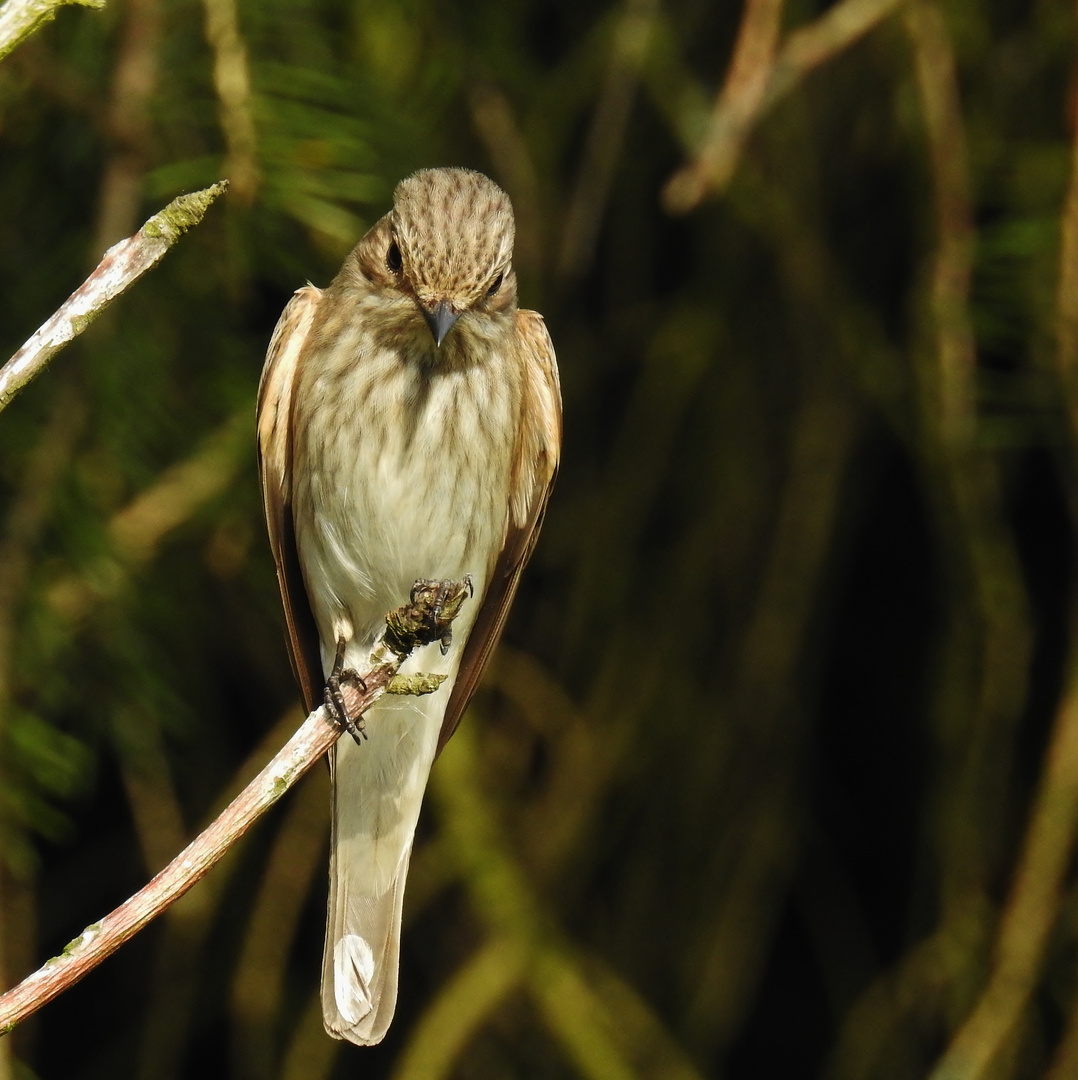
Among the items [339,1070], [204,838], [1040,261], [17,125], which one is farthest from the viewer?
[339,1070]

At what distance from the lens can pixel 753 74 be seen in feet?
11.9

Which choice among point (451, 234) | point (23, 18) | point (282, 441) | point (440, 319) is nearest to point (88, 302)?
point (23, 18)

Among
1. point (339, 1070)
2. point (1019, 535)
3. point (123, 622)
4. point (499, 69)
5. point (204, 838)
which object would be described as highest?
point (499, 69)

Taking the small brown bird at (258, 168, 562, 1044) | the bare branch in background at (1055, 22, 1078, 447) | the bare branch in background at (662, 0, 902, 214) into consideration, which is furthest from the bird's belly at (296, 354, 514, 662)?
the bare branch in background at (1055, 22, 1078, 447)

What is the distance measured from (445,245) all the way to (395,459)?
1.62 feet

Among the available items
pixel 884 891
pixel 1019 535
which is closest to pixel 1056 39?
pixel 1019 535

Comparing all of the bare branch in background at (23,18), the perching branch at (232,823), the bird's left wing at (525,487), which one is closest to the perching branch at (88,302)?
the bare branch in background at (23,18)

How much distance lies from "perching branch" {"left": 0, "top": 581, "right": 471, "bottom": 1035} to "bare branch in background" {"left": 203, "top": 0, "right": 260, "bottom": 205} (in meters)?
→ 1.18

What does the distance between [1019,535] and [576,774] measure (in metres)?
1.51

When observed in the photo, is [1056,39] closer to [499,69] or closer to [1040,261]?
[1040,261]

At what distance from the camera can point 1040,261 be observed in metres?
4.45

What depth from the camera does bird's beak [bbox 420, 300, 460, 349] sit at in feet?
11.9

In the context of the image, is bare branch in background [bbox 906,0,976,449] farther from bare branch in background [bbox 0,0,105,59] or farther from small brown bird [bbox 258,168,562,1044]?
bare branch in background [bbox 0,0,105,59]

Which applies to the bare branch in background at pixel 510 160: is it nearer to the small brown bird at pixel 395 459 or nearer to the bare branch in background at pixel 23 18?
the small brown bird at pixel 395 459
